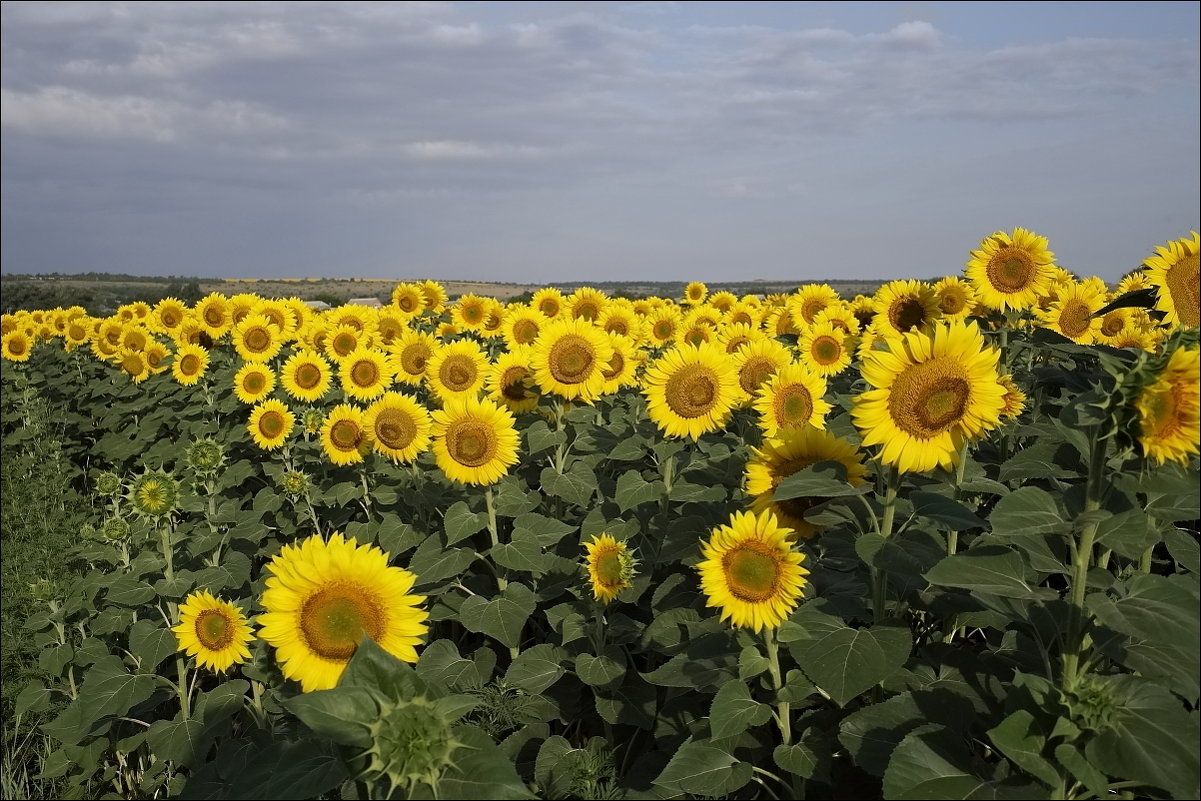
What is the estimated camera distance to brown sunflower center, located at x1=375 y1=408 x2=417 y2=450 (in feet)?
18.6

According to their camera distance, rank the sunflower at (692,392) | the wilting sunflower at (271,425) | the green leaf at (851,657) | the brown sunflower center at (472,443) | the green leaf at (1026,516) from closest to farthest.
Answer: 1. the green leaf at (1026,516)
2. the green leaf at (851,657)
3. the brown sunflower center at (472,443)
4. the sunflower at (692,392)
5. the wilting sunflower at (271,425)

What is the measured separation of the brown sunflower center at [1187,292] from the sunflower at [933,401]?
3.59 ft

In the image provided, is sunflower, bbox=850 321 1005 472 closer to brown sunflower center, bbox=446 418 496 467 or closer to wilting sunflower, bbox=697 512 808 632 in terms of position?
wilting sunflower, bbox=697 512 808 632

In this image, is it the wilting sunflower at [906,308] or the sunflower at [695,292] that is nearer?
the wilting sunflower at [906,308]

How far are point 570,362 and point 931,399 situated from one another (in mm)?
3134

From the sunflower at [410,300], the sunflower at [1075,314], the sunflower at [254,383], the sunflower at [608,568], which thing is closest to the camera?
the sunflower at [608,568]

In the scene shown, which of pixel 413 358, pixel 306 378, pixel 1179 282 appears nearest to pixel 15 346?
pixel 306 378

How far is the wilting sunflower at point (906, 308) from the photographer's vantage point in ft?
18.4

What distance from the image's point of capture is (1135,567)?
3.42m

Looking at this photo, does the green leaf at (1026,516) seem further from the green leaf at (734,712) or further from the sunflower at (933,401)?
the green leaf at (734,712)

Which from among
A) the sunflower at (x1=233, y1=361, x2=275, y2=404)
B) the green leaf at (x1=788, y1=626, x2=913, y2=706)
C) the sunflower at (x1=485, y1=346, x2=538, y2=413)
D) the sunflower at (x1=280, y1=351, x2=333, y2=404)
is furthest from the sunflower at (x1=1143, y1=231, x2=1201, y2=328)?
the sunflower at (x1=233, y1=361, x2=275, y2=404)

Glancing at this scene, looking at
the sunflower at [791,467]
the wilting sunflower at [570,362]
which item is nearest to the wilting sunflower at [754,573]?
the sunflower at [791,467]

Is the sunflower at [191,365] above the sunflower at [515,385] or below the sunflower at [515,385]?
below

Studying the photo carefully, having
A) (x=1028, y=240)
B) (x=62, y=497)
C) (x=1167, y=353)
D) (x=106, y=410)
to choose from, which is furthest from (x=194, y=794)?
(x=106, y=410)
